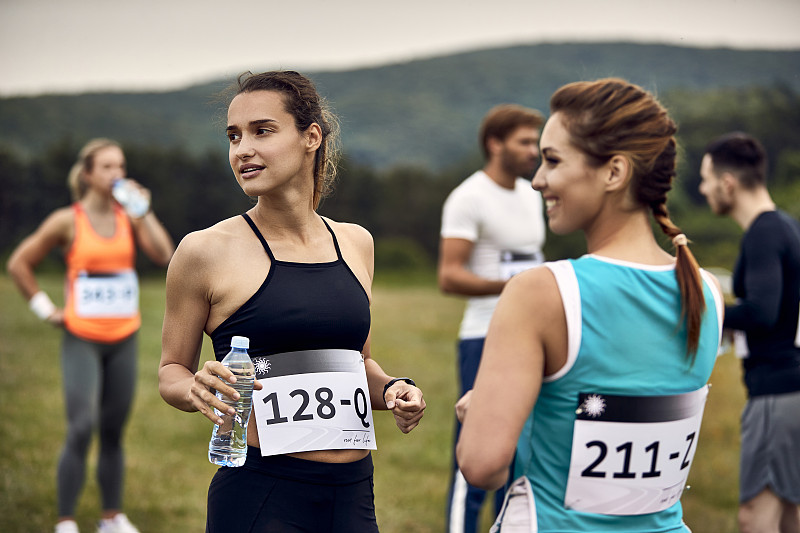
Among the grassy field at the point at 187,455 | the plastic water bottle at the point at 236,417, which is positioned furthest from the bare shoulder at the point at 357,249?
the grassy field at the point at 187,455

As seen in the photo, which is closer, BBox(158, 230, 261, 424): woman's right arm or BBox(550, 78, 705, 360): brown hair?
BBox(550, 78, 705, 360): brown hair

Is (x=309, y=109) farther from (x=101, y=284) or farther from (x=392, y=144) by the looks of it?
(x=392, y=144)

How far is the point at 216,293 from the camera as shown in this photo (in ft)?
7.64

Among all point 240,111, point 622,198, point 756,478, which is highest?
point 240,111

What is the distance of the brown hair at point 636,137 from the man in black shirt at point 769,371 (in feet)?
6.17

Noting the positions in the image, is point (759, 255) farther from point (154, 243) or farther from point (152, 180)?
point (152, 180)

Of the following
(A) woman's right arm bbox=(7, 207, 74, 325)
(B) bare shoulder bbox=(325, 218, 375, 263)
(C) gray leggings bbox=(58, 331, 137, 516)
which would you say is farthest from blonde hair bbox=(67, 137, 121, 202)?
(B) bare shoulder bbox=(325, 218, 375, 263)

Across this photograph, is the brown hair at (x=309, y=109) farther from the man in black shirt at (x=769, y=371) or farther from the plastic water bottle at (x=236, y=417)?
the man in black shirt at (x=769, y=371)

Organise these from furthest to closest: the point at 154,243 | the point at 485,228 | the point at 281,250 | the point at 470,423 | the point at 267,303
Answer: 1. the point at 154,243
2. the point at 485,228
3. the point at 281,250
4. the point at 267,303
5. the point at 470,423

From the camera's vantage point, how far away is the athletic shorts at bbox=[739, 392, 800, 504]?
3.88 meters

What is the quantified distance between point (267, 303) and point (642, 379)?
39.7 inches

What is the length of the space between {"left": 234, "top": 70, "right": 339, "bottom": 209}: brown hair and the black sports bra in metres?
0.33

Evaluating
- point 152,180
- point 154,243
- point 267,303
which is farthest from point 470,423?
point 152,180

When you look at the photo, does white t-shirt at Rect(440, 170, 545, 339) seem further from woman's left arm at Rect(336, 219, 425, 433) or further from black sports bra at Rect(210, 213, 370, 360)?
black sports bra at Rect(210, 213, 370, 360)
